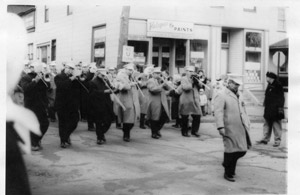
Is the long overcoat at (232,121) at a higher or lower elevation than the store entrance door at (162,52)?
lower

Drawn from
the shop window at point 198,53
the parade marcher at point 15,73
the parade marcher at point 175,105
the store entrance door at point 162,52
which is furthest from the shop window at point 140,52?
the parade marcher at point 15,73

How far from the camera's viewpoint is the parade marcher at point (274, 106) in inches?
259

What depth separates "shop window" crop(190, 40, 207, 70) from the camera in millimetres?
11039

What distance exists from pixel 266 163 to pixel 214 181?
1.25 meters

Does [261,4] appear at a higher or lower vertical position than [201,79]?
higher

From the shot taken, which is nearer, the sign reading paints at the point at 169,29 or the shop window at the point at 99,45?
the shop window at the point at 99,45

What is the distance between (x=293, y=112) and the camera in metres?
4.31

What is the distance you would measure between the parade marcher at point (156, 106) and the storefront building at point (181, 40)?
0.98 metres

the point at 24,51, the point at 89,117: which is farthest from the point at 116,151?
the point at 24,51

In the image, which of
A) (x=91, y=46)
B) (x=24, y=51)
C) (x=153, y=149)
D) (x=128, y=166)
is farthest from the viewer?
(x=91, y=46)

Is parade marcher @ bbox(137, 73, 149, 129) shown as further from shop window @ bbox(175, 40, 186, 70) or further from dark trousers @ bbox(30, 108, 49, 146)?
dark trousers @ bbox(30, 108, 49, 146)

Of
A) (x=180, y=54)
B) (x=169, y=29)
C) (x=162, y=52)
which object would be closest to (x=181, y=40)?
(x=180, y=54)

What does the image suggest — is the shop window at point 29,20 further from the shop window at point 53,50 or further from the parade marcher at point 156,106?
the parade marcher at point 156,106

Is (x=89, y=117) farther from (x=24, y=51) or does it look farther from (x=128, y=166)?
(x=24, y=51)
